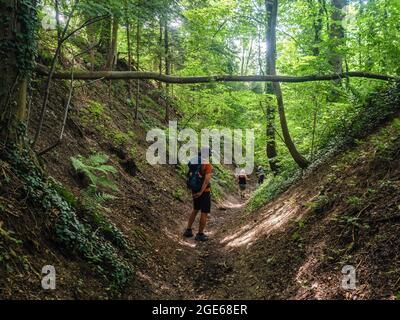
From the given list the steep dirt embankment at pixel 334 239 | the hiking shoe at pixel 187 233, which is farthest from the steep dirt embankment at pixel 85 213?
the steep dirt embankment at pixel 334 239

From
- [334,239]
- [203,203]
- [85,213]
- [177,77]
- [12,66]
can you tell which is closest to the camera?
[334,239]

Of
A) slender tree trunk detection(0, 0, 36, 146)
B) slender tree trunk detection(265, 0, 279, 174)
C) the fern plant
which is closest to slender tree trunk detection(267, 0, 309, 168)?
slender tree trunk detection(265, 0, 279, 174)

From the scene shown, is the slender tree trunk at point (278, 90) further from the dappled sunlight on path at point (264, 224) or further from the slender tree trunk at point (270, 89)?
the dappled sunlight on path at point (264, 224)

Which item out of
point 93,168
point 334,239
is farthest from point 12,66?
point 334,239

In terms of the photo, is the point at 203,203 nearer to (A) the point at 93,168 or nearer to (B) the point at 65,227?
(A) the point at 93,168

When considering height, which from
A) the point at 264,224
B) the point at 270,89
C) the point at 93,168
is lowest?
the point at 264,224

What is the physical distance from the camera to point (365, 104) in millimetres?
9445

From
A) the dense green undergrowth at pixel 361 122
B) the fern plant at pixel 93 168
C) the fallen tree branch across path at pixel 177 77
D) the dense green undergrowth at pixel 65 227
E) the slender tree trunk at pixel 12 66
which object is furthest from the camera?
the dense green undergrowth at pixel 361 122

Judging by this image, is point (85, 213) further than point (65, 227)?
Yes

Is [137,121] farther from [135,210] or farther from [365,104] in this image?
[365,104]

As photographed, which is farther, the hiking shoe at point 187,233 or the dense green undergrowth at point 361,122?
the hiking shoe at point 187,233

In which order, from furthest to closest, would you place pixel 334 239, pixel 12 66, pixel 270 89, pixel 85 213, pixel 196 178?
1. pixel 270 89
2. pixel 196 178
3. pixel 85 213
4. pixel 12 66
5. pixel 334 239
